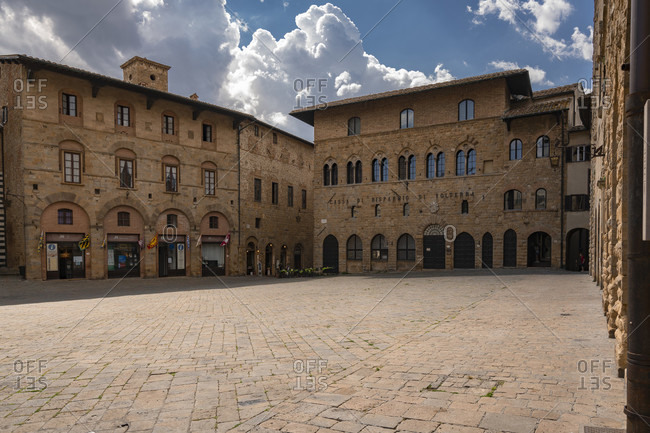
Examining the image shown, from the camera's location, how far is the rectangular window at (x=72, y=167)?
82.6 ft

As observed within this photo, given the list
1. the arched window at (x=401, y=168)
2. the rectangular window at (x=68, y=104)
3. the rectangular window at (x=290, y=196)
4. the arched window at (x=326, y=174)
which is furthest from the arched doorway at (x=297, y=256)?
the rectangular window at (x=68, y=104)

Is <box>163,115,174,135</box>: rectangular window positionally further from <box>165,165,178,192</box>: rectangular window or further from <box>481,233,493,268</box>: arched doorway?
<box>481,233,493,268</box>: arched doorway

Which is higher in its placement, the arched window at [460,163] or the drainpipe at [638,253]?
the arched window at [460,163]

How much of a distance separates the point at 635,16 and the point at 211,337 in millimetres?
7467

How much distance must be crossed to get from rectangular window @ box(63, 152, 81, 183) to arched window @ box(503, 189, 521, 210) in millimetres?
26671

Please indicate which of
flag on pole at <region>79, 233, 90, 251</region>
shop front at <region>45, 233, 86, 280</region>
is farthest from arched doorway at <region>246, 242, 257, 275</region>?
shop front at <region>45, 233, 86, 280</region>

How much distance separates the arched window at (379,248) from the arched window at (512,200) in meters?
8.72

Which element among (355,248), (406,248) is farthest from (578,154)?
(355,248)

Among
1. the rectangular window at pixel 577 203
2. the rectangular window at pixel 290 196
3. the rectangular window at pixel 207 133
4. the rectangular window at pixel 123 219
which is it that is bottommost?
the rectangular window at pixel 123 219

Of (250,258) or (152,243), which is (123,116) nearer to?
(152,243)

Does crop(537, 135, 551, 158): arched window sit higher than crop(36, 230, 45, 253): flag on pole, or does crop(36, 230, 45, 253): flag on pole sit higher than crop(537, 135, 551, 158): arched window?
crop(537, 135, 551, 158): arched window

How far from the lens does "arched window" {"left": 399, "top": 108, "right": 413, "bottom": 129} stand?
3105 centimetres

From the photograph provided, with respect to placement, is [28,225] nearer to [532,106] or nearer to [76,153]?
[76,153]

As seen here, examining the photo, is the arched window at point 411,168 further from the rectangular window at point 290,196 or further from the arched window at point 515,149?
Answer: the rectangular window at point 290,196
